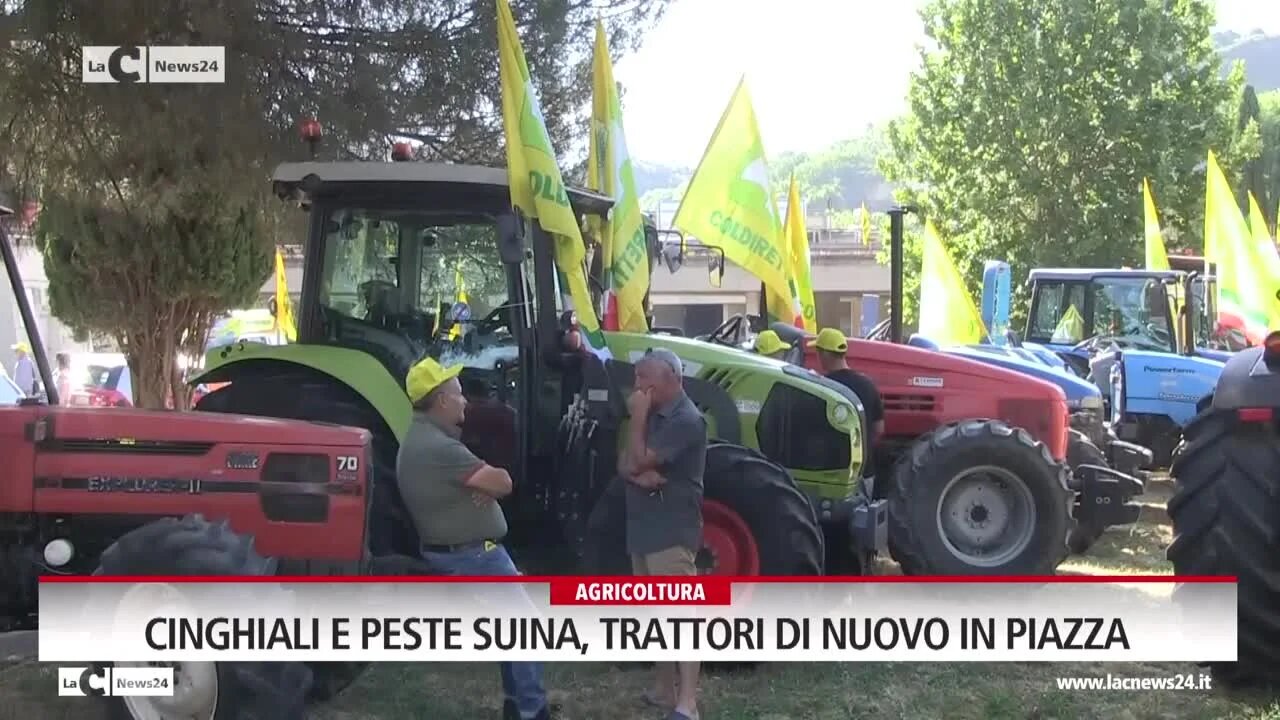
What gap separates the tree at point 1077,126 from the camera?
22062mm

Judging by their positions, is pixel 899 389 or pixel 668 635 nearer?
pixel 668 635

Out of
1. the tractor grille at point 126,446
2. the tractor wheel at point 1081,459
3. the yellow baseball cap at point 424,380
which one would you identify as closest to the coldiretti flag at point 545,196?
the yellow baseball cap at point 424,380

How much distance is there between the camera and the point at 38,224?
10445 millimetres

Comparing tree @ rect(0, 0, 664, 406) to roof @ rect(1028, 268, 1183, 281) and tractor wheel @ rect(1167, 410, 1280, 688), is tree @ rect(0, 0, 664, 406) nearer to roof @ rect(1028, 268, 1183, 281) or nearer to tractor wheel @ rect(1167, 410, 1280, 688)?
roof @ rect(1028, 268, 1183, 281)

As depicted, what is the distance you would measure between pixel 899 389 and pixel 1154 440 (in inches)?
202

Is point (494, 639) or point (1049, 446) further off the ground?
A: point (1049, 446)

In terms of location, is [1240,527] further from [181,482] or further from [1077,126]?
[1077,126]

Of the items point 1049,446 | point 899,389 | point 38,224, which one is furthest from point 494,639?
point 38,224

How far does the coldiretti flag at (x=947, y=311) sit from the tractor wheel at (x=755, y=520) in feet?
21.0

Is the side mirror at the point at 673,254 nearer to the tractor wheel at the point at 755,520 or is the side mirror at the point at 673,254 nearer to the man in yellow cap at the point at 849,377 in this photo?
the man in yellow cap at the point at 849,377

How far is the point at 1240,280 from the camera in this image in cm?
1120

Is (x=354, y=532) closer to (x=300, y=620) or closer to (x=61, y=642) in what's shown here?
(x=300, y=620)

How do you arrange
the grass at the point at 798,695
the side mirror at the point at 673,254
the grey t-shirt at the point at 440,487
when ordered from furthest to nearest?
1. the side mirror at the point at 673,254
2. the grass at the point at 798,695
3. the grey t-shirt at the point at 440,487

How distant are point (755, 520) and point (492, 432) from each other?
1.34 meters
